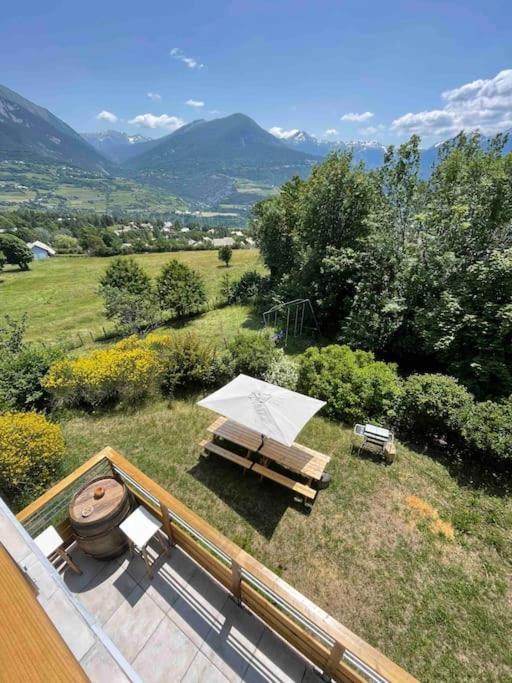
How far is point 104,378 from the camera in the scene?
887 centimetres

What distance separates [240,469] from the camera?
7258 mm

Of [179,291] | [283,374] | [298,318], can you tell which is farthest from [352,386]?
[179,291]

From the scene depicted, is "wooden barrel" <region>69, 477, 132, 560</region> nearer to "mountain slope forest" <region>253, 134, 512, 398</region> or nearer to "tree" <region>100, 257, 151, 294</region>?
"mountain slope forest" <region>253, 134, 512, 398</region>

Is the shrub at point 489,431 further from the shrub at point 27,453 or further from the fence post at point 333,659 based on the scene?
the shrub at point 27,453

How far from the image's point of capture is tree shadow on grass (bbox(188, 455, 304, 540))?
6.07 meters

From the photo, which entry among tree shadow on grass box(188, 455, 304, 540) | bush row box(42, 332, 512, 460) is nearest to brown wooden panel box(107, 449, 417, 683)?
tree shadow on grass box(188, 455, 304, 540)

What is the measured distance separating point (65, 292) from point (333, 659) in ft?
122

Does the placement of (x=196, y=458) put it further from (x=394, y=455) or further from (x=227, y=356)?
(x=394, y=455)

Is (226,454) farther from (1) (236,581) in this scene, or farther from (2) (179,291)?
(2) (179,291)

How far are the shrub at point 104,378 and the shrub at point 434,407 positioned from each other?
294 inches

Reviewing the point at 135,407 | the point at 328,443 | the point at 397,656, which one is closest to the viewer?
the point at 397,656

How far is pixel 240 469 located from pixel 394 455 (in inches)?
149

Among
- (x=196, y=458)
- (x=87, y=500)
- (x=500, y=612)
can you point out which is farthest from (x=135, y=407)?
(x=500, y=612)

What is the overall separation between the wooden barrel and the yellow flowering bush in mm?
4897
